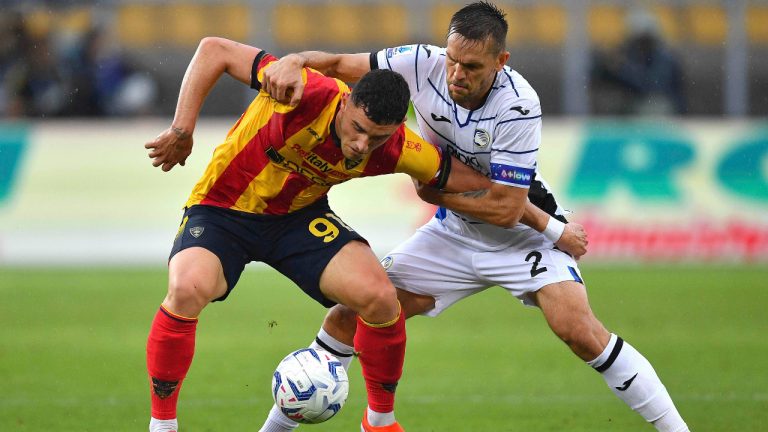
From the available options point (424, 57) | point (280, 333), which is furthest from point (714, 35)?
point (424, 57)

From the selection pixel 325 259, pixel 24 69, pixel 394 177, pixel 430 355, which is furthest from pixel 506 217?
pixel 24 69

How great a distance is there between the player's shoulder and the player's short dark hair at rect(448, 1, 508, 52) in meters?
0.22

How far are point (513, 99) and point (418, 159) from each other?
0.58m

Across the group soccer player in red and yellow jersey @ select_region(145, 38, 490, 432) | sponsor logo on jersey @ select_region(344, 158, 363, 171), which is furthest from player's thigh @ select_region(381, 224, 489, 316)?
sponsor logo on jersey @ select_region(344, 158, 363, 171)

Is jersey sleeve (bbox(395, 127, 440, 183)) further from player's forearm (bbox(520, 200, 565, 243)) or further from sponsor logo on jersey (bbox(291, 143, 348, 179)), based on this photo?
player's forearm (bbox(520, 200, 565, 243))

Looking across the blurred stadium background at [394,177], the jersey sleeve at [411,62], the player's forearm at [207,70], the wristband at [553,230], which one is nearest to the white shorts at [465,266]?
the wristband at [553,230]

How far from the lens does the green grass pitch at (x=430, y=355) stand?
283 inches

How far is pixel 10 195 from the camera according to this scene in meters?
14.3

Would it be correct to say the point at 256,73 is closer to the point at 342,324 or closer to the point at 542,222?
the point at 342,324

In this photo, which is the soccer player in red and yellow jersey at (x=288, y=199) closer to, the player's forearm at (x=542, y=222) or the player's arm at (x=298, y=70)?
the player's arm at (x=298, y=70)

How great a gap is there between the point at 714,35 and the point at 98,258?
809cm

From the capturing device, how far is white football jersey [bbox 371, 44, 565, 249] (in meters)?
6.08

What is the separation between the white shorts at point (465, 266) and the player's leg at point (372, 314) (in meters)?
0.48

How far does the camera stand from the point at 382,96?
5621 millimetres
